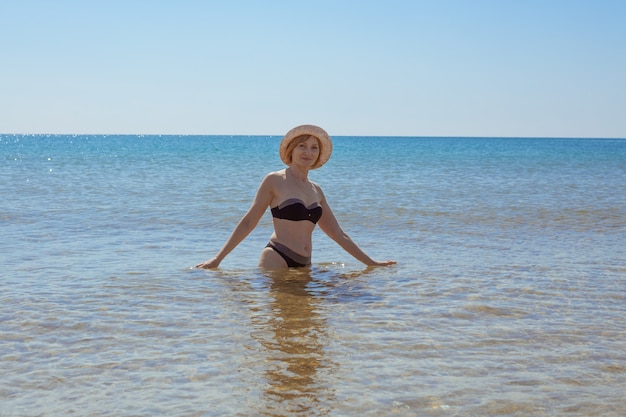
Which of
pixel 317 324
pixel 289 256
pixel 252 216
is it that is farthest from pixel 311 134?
pixel 317 324

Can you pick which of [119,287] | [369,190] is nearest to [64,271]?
[119,287]

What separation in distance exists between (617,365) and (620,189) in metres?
17.6

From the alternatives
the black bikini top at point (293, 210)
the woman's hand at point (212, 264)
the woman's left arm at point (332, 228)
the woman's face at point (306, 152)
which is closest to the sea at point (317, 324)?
the woman's hand at point (212, 264)

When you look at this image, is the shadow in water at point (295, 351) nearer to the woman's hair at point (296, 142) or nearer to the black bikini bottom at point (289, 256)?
the black bikini bottom at point (289, 256)

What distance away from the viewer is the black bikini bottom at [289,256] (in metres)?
7.52

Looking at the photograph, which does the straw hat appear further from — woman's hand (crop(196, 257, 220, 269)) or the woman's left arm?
woman's hand (crop(196, 257, 220, 269))

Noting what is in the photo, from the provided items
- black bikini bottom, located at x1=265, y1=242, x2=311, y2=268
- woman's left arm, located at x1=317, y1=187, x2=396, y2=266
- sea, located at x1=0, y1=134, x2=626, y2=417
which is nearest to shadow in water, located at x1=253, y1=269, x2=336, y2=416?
sea, located at x1=0, y1=134, x2=626, y2=417

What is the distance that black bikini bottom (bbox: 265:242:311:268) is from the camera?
7.52 m

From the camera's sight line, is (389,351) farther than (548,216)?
No

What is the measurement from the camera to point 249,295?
6602mm

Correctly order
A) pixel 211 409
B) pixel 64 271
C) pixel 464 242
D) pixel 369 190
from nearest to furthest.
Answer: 1. pixel 211 409
2. pixel 64 271
3. pixel 464 242
4. pixel 369 190

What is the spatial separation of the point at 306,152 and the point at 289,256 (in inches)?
41.3

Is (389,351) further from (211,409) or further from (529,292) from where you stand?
(529,292)

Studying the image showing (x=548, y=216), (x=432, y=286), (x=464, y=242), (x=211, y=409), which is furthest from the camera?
(x=548, y=216)
